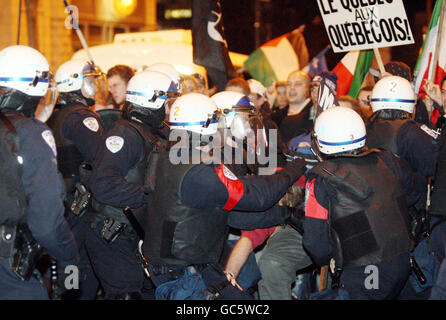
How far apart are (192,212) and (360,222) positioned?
124 centimetres

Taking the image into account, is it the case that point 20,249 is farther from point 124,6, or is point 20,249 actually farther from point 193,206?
point 124,6

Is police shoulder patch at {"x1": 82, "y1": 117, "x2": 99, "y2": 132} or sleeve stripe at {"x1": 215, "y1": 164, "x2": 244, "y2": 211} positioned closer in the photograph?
sleeve stripe at {"x1": 215, "y1": 164, "x2": 244, "y2": 211}

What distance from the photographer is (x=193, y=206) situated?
4.25 m

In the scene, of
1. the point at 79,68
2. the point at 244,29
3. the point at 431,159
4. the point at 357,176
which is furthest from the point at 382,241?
the point at 244,29

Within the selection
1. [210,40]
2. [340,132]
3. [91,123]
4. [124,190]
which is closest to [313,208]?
[340,132]

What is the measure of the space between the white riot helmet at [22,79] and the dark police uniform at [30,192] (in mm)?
188

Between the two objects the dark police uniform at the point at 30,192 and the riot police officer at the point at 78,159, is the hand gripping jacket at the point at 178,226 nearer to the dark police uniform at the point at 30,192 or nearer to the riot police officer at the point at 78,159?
the dark police uniform at the point at 30,192

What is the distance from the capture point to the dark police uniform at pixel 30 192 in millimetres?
3633

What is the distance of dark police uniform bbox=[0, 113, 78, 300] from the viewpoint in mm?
3633

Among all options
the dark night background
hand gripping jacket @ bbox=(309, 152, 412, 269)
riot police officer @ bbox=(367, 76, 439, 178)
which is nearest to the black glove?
hand gripping jacket @ bbox=(309, 152, 412, 269)

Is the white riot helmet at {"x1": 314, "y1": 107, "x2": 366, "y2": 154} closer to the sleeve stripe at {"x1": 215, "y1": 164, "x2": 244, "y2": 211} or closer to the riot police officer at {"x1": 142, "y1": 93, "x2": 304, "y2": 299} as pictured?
the riot police officer at {"x1": 142, "y1": 93, "x2": 304, "y2": 299}

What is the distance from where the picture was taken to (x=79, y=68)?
6504 millimetres
